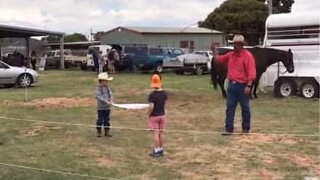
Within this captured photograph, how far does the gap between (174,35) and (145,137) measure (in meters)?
43.9

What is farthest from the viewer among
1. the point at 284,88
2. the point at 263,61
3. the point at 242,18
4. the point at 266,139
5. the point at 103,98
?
the point at 242,18

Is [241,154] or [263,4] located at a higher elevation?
[263,4]

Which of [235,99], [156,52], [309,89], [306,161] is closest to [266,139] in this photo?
[235,99]

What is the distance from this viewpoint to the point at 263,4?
6209 cm

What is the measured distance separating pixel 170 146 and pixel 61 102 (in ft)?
25.6

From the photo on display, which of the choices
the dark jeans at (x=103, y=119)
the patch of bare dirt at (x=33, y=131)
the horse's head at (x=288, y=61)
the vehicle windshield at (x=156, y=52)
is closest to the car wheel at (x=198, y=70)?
the vehicle windshield at (x=156, y=52)

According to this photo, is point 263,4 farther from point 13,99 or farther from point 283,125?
point 283,125

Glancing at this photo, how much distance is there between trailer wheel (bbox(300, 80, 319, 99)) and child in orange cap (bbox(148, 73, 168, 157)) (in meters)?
9.87

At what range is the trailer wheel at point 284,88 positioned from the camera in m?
18.7

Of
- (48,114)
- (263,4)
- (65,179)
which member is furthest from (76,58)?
(65,179)

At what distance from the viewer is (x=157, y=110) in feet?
30.0

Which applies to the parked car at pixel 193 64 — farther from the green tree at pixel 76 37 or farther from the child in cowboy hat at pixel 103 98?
the green tree at pixel 76 37

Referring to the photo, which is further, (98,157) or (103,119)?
(103,119)

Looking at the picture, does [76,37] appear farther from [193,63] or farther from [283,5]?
[193,63]
